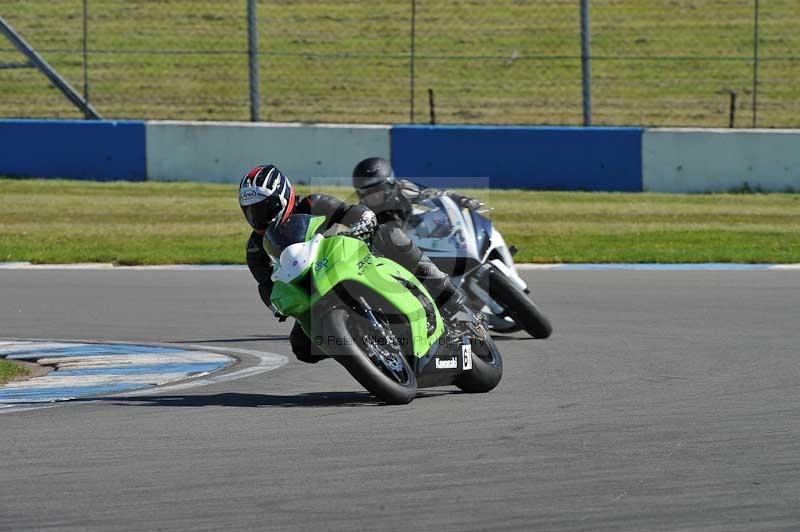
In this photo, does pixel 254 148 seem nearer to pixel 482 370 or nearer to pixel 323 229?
pixel 482 370

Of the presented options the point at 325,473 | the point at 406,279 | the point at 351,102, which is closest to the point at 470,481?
the point at 325,473

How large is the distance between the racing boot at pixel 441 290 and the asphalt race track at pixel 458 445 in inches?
17.1

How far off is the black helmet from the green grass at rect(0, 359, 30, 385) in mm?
2240

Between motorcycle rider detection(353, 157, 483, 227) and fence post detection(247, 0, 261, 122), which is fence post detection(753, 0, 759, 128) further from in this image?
motorcycle rider detection(353, 157, 483, 227)

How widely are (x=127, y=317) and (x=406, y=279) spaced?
429 centimetres

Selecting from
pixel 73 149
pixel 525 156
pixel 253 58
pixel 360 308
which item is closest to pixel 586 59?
pixel 525 156

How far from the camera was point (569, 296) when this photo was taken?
12.5 metres

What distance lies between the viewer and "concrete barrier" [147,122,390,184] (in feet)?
65.7

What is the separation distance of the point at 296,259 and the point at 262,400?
3.09ft

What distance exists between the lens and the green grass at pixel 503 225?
15547 millimetres

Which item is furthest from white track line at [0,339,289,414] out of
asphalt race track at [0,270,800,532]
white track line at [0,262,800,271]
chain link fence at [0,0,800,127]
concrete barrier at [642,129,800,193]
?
chain link fence at [0,0,800,127]

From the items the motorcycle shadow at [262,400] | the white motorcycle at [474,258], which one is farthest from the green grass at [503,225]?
the motorcycle shadow at [262,400]

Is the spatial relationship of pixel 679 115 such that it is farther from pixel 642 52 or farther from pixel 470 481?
pixel 470 481

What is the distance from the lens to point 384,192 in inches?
377
